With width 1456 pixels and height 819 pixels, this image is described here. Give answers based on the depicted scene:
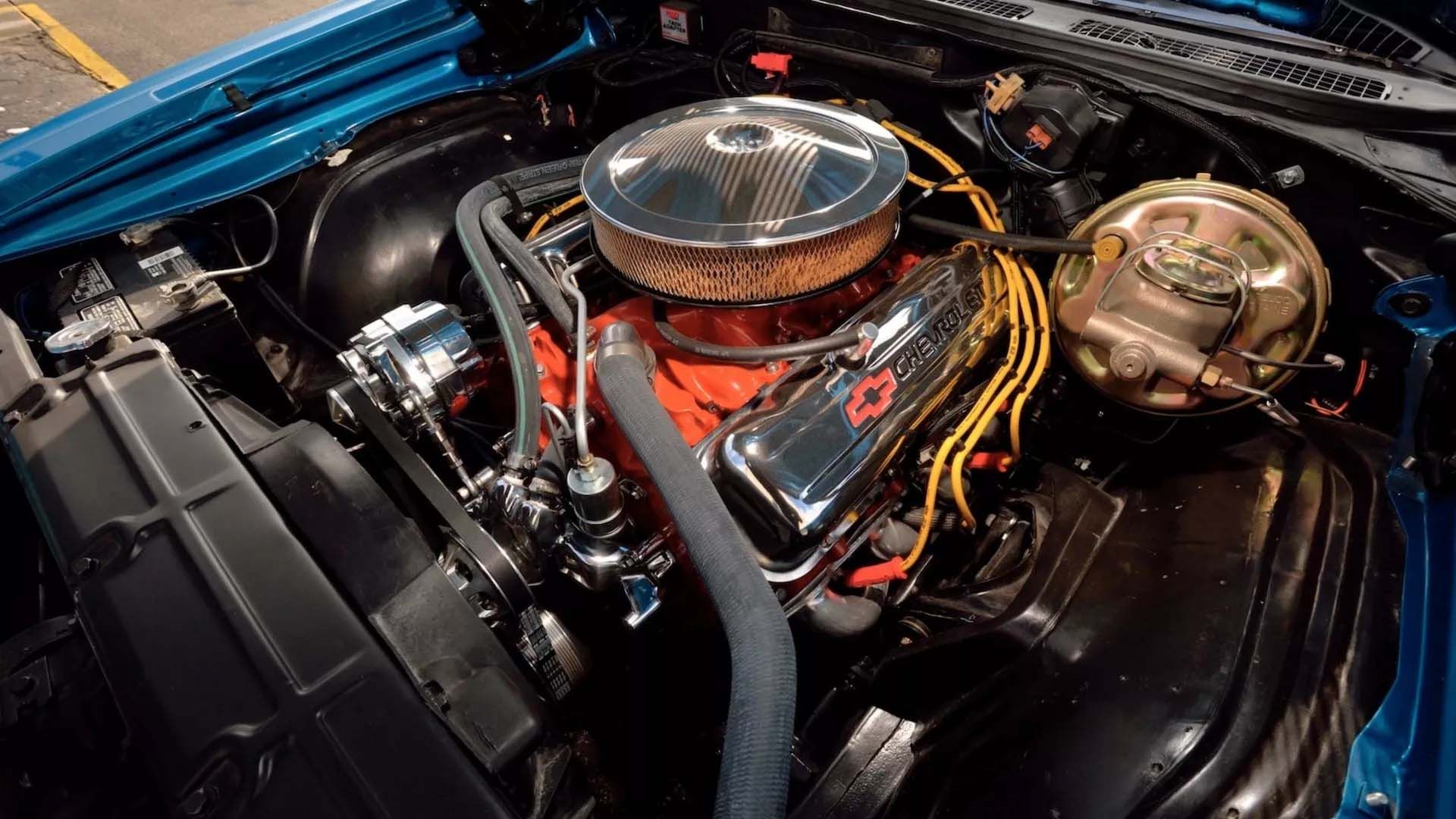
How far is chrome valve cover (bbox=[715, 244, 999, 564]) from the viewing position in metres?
1.10

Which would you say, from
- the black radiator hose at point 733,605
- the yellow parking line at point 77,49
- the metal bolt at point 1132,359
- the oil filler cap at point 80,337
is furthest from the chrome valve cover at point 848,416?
the yellow parking line at point 77,49

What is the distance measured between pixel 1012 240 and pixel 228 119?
1.67 m

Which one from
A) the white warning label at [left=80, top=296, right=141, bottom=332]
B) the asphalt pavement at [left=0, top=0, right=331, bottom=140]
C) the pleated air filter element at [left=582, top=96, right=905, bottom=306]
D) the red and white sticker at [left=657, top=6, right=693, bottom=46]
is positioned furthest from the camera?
the asphalt pavement at [left=0, top=0, right=331, bottom=140]

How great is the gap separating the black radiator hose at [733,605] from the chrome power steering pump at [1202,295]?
79cm

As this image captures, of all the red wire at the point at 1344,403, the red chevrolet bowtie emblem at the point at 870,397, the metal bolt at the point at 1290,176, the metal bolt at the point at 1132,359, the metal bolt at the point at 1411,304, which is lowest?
the red wire at the point at 1344,403

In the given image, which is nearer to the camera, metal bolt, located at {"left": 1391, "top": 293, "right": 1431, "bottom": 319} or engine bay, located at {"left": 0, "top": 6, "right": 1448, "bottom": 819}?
engine bay, located at {"left": 0, "top": 6, "right": 1448, "bottom": 819}

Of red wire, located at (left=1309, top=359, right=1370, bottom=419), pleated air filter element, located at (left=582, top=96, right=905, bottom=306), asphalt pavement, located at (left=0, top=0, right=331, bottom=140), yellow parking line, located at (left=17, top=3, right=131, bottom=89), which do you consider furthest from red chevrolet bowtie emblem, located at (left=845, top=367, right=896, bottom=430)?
yellow parking line, located at (left=17, top=3, right=131, bottom=89)

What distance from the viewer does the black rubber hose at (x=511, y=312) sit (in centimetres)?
114

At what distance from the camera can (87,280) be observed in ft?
4.71

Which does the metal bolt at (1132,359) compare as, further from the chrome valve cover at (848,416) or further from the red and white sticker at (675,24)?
the red and white sticker at (675,24)

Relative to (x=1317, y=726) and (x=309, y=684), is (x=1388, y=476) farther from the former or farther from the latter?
(x=309, y=684)

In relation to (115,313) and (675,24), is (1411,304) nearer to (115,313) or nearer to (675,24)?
(675,24)

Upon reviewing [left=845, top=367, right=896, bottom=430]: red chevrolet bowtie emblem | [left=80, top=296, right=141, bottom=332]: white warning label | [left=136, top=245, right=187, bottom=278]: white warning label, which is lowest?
[left=845, top=367, right=896, bottom=430]: red chevrolet bowtie emblem

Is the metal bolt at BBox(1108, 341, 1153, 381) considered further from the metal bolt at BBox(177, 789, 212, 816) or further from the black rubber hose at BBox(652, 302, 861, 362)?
the metal bolt at BBox(177, 789, 212, 816)
